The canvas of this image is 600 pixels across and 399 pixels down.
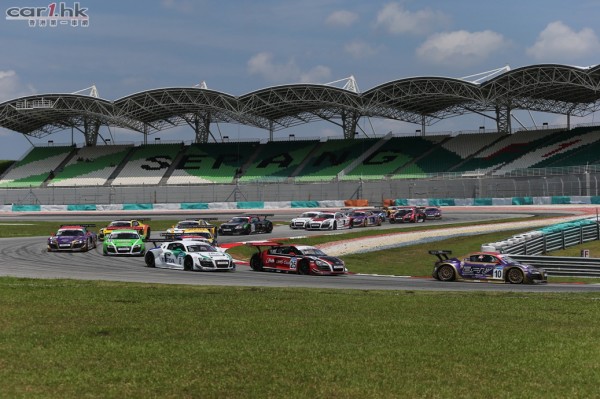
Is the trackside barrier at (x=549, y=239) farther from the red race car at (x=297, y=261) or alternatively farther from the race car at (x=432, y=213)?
the race car at (x=432, y=213)

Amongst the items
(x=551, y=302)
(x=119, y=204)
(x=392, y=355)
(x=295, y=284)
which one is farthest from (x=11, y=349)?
(x=119, y=204)

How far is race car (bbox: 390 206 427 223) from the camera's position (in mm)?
56156

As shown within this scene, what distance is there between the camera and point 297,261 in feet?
87.4

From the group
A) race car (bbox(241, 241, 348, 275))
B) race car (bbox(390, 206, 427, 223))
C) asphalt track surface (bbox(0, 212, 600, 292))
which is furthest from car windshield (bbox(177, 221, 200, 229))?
race car (bbox(390, 206, 427, 223))

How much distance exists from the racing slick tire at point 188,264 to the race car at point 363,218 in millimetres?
26069

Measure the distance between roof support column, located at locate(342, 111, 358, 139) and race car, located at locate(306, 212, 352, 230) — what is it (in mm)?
42282

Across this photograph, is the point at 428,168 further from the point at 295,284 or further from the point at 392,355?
the point at 392,355

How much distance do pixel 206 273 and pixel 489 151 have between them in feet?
Answer: 205

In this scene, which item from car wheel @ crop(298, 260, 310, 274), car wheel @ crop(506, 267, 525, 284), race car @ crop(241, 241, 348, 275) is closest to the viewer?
car wheel @ crop(506, 267, 525, 284)

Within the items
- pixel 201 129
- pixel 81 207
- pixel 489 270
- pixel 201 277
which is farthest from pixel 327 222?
pixel 201 129

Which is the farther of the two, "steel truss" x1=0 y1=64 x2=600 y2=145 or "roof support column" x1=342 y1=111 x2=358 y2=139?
"roof support column" x1=342 y1=111 x2=358 y2=139

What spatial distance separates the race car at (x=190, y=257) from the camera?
26.4m

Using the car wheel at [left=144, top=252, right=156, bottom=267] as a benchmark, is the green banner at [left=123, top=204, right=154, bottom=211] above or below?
above

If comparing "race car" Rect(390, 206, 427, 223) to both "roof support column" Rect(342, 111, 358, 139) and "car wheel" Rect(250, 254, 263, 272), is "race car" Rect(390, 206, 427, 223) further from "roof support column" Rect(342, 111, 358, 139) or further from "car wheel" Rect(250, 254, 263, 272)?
"roof support column" Rect(342, 111, 358, 139)
